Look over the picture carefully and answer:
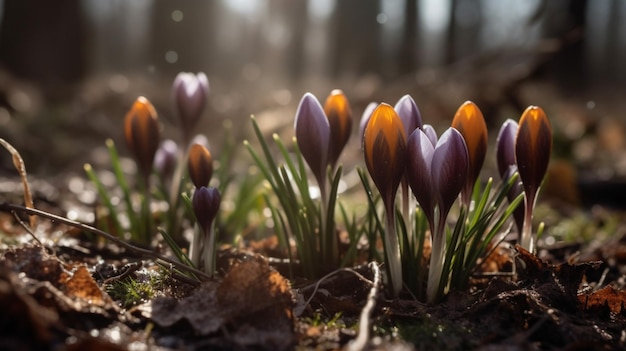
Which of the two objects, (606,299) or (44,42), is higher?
(44,42)

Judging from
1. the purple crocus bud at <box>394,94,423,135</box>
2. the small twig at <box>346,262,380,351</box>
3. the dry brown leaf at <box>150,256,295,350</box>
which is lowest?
the small twig at <box>346,262,380,351</box>

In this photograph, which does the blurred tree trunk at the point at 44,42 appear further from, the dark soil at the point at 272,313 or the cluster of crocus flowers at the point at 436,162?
the cluster of crocus flowers at the point at 436,162

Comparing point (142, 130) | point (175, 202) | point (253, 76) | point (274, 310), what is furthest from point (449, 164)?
point (253, 76)

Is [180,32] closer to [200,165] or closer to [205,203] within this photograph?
[200,165]

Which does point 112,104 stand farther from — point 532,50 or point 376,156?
point 376,156

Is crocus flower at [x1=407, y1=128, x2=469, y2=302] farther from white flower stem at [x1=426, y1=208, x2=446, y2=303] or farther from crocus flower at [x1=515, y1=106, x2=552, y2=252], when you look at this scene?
crocus flower at [x1=515, y1=106, x2=552, y2=252]

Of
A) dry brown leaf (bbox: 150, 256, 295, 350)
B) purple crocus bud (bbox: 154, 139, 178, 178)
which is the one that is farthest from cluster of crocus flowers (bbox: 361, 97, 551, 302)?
purple crocus bud (bbox: 154, 139, 178, 178)
